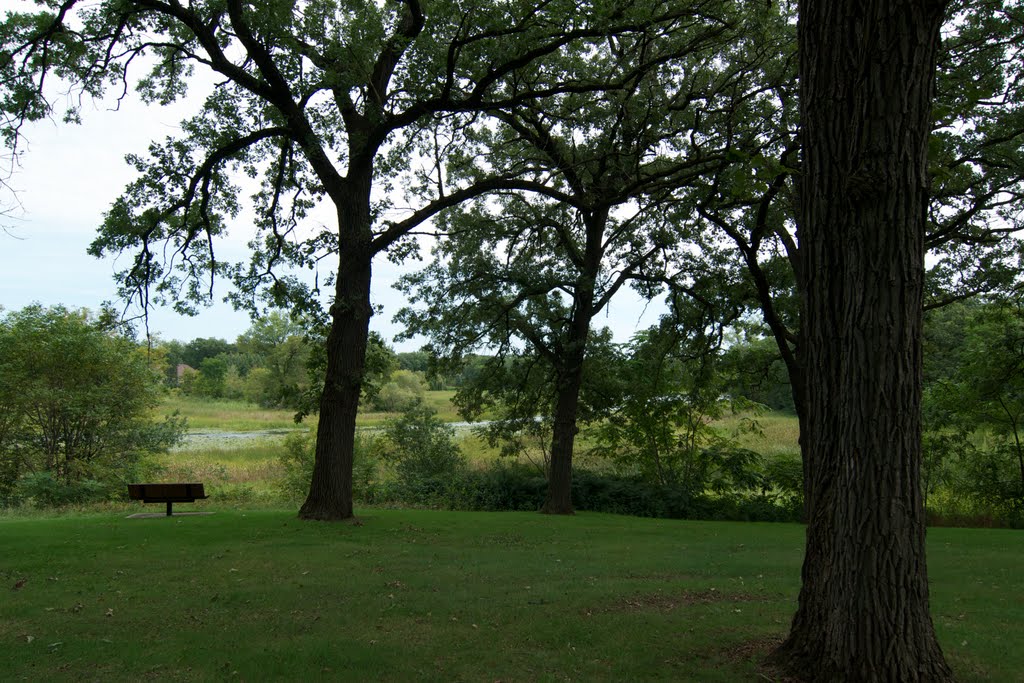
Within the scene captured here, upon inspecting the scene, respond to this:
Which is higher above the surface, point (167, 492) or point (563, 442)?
point (563, 442)

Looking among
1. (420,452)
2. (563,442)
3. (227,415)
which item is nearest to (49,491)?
(420,452)

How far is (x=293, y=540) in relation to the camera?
10.8 meters

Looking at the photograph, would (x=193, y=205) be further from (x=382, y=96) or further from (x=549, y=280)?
(x=549, y=280)

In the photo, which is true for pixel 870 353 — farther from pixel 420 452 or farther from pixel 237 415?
pixel 237 415

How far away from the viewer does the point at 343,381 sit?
42.6 feet

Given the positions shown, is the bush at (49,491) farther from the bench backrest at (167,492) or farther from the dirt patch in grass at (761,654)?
the dirt patch in grass at (761,654)

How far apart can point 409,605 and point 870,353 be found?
4.87 m

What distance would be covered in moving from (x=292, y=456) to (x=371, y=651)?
22.1 meters

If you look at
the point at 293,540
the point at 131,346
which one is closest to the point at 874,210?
the point at 293,540

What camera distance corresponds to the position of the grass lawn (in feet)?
17.1

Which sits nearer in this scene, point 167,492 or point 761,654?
point 761,654

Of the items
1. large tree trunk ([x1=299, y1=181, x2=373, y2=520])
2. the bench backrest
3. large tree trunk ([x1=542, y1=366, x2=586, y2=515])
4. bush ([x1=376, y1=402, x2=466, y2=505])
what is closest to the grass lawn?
large tree trunk ([x1=299, y1=181, x2=373, y2=520])

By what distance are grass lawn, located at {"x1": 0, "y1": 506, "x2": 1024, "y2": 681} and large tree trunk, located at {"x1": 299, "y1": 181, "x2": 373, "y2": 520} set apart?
0.78 metres

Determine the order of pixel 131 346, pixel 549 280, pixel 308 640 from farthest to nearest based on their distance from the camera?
pixel 131 346
pixel 549 280
pixel 308 640
